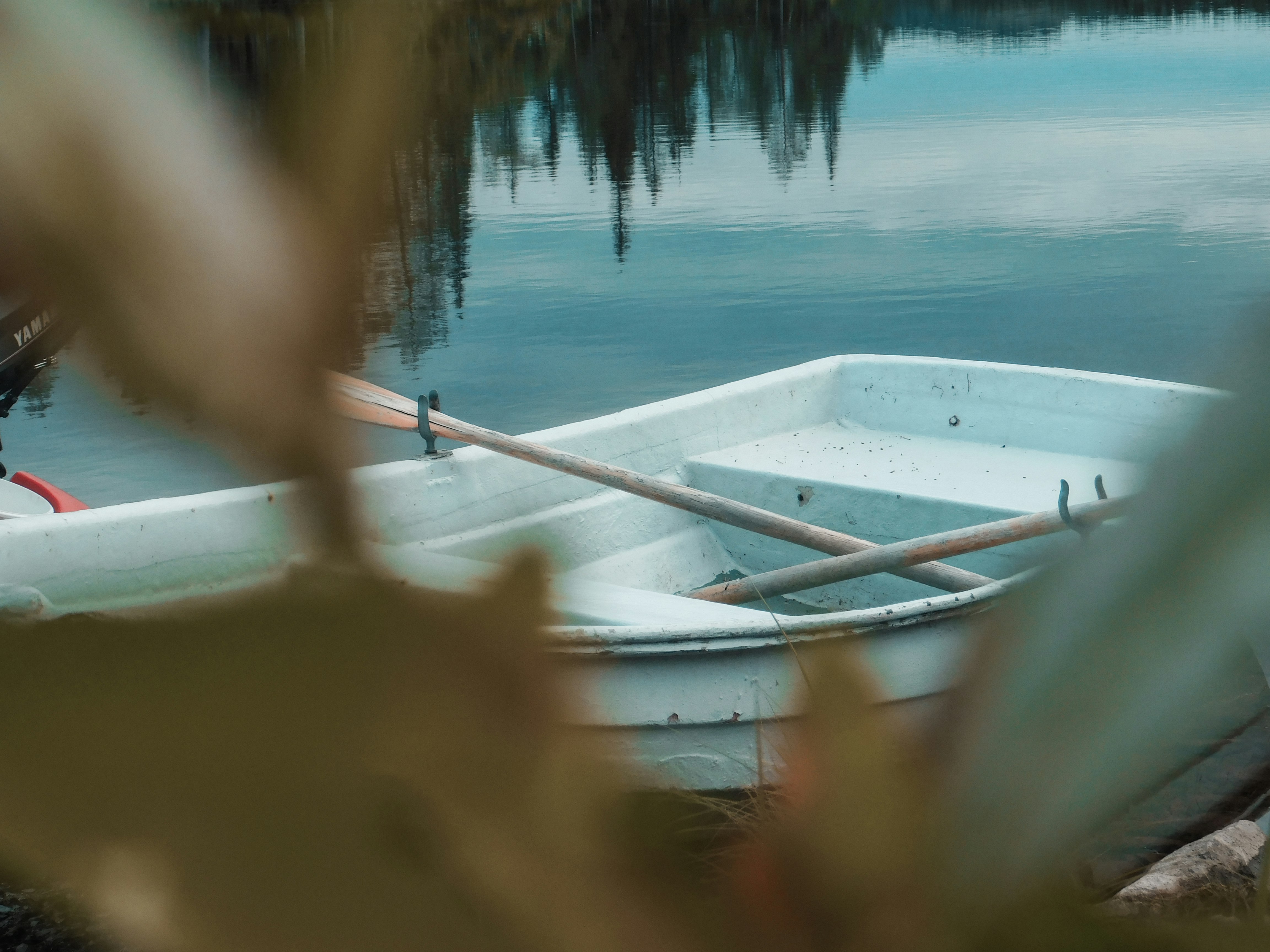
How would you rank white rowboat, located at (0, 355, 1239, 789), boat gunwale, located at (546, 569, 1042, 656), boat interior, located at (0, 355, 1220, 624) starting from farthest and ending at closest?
boat interior, located at (0, 355, 1220, 624) < white rowboat, located at (0, 355, 1239, 789) < boat gunwale, located at (546, 569, 1042, 656)

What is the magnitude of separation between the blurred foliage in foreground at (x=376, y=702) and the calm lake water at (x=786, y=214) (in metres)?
0.02

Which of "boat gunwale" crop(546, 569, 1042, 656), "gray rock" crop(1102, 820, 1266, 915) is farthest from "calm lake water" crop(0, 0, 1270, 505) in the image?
"boat gunwale" crop(546, 569, 1042, 656)

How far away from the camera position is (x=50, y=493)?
4.90 meters

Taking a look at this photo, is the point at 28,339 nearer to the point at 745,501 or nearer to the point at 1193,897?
the point at 1193,897

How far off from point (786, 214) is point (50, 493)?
1914cm

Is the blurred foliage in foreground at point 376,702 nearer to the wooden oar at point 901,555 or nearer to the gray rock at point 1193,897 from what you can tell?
the gray rock at point 1193,897

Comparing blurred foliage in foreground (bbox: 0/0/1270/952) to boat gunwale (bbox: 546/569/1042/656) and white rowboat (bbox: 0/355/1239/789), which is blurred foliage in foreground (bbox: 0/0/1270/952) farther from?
boat gunwale (bbox: 546/569/1042/656)

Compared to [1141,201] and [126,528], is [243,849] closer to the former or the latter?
[1141,201]

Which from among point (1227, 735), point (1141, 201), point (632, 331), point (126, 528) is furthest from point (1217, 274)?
point (632, 331)

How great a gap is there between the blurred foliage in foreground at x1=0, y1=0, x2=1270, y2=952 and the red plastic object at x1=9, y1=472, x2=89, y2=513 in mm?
5077

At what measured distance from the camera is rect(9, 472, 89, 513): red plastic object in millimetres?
4805

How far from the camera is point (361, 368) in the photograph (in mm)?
223

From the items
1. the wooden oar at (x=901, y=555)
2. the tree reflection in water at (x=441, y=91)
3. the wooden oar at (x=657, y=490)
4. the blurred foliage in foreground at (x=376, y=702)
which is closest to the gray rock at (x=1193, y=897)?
the blurred foliage in foreground at (x=376, y=702)

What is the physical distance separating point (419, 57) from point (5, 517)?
4.53 metres
